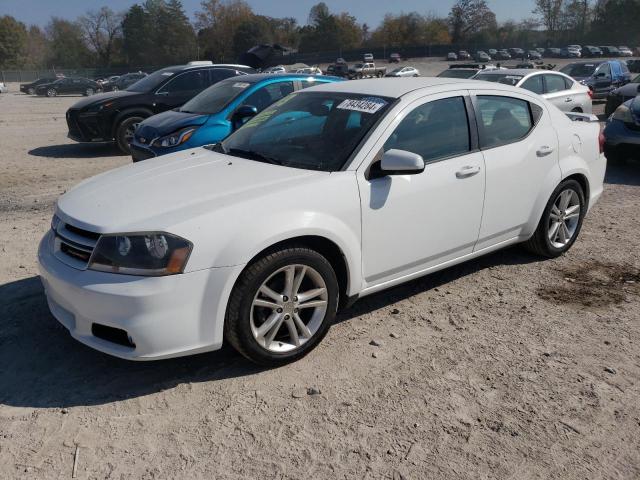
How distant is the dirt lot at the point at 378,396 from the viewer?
2.68 metres

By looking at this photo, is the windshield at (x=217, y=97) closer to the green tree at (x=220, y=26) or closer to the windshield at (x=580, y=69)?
the windshield at (x=580, y=69)

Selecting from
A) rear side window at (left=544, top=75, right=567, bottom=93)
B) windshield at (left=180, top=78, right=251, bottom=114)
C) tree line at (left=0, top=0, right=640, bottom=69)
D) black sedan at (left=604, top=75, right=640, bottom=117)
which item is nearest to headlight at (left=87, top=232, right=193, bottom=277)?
windshield at (left=180, top=78, right=251, bottom=114)

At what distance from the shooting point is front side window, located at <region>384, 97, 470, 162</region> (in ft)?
12.7

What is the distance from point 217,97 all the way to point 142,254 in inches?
238

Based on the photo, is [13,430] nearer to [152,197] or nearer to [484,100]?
[152,197]

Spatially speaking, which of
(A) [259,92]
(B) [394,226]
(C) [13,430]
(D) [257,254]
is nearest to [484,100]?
(B) [394,226]

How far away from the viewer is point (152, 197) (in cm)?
338

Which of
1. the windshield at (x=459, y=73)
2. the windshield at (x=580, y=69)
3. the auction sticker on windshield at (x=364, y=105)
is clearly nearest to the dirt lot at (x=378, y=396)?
the auction sticker on windshield at (x=364, y=105)

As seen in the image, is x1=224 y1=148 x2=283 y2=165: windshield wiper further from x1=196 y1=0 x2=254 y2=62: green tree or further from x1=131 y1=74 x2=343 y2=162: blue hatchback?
x1=196 y1=0 x2=254 y2=62: green tree

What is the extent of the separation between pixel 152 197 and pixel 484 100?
2.61 m

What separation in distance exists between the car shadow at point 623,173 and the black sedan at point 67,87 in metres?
41.7

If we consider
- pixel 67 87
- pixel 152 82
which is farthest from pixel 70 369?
pixel 67 87

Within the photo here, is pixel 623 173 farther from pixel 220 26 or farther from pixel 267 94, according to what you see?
pixel 220 26

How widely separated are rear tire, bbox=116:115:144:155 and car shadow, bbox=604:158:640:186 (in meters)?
8.20
